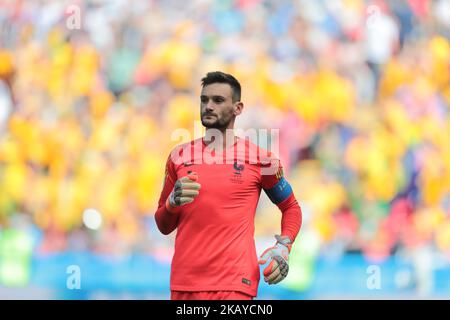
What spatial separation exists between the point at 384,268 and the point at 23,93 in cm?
347

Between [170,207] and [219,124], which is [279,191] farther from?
[170,207]

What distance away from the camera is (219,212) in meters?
3.96

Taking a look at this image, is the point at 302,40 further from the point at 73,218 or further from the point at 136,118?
the point at 73,218

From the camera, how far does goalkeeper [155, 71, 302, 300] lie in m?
3.90

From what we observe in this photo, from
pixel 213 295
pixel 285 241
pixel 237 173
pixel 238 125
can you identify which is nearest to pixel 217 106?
pixel 237 173

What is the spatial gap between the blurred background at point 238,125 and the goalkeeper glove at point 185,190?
11.3 ft

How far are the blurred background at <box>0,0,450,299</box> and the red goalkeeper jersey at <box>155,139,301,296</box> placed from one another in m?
3.17

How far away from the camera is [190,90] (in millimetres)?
7535

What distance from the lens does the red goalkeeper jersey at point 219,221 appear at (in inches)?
154

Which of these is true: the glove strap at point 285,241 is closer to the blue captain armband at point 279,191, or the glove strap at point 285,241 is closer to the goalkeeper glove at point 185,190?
the blue captain armband at point 279,191

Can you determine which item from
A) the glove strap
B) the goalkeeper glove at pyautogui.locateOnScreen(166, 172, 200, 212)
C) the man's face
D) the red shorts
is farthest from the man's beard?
the red shorts

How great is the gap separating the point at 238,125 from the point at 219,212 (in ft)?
11.4

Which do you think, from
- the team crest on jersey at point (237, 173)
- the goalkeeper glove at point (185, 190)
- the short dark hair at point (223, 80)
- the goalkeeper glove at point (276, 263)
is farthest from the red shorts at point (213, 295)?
the short dark hair at point (223, 80)

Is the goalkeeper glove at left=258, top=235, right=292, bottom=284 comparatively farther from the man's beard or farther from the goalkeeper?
the man's beard
